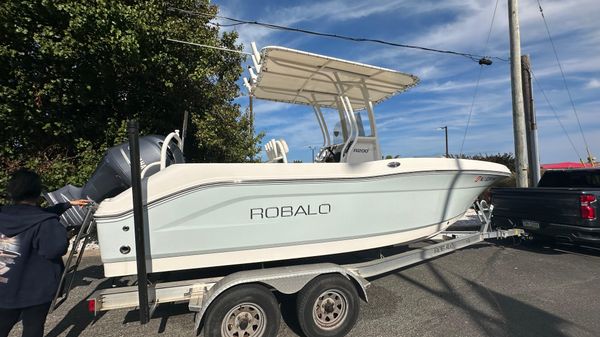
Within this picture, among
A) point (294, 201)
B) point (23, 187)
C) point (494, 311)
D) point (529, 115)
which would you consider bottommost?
point (494, 311)

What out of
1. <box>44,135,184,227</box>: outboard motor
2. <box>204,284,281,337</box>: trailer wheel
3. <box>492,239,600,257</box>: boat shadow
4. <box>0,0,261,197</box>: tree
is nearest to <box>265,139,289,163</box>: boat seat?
<box>44,135,184,227</box>: outboard motor

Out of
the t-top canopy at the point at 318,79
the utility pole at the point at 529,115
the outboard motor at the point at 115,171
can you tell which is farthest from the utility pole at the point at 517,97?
the outboard motor at the point at 115,171

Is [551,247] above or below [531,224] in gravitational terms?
below

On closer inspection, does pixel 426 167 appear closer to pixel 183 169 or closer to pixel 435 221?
pixel 435 221

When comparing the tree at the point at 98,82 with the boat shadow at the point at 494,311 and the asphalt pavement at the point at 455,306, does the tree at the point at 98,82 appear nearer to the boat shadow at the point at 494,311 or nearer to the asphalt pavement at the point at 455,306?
the asphalt pavement at the point at 455,306

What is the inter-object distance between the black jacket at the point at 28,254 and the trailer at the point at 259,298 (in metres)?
0.50

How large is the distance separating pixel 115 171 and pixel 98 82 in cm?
442

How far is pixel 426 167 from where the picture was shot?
12.9 ft

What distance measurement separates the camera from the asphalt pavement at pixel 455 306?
3.47 metres

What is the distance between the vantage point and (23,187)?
2494 mm

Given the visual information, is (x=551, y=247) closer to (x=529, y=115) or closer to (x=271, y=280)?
(x=529, y=115)

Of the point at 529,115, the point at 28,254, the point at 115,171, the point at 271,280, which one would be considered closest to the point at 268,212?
the point at 271,280

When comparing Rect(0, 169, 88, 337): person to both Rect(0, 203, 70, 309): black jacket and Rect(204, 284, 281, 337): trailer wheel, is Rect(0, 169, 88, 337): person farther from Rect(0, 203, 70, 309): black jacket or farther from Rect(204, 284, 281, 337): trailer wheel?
Rect(204, 284, 281, 337): trailer wheel

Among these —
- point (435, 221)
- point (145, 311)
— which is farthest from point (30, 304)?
point (435, 221)
